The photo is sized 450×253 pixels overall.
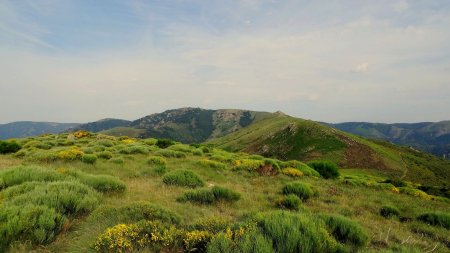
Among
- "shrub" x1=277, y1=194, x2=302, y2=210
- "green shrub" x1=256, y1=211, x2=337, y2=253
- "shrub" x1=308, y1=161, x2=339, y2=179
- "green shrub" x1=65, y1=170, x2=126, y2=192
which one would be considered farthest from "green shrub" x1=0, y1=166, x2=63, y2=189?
"shrub" x1=308, y1=161, x2=339, y2=179

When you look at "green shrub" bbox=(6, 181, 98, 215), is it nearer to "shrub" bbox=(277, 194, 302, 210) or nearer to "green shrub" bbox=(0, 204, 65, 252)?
Answer: "green shrub" bbox=(0, 204, 65, 252)

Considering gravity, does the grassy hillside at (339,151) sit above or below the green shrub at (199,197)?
below

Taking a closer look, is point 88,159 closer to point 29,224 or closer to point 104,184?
point 104,184

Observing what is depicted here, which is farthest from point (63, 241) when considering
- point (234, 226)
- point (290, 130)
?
point (290, 130)

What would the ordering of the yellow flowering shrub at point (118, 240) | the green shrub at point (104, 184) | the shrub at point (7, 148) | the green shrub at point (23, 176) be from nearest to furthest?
the yellow flowering shrub at point (118, 240) → the green shrub at point (23, 176) → the green shrub at point (104, 184) → the shrub at point (7, 148)

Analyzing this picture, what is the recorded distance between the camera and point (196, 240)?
6.25 meters

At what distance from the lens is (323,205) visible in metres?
12.5

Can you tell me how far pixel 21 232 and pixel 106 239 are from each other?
6.36 ft

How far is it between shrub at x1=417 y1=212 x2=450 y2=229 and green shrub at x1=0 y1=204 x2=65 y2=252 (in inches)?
491

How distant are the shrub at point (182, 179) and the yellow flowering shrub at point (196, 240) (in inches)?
300

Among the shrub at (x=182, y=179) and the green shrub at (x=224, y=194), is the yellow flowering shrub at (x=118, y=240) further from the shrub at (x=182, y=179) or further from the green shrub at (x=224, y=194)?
the shrub at (x=182, y=179)

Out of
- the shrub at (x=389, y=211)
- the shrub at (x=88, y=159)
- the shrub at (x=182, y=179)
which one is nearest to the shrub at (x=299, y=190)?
the shrub at (x=389, y=211)

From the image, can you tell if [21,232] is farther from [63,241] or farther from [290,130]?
[290,130]

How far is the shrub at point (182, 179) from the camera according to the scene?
13.9 meters
